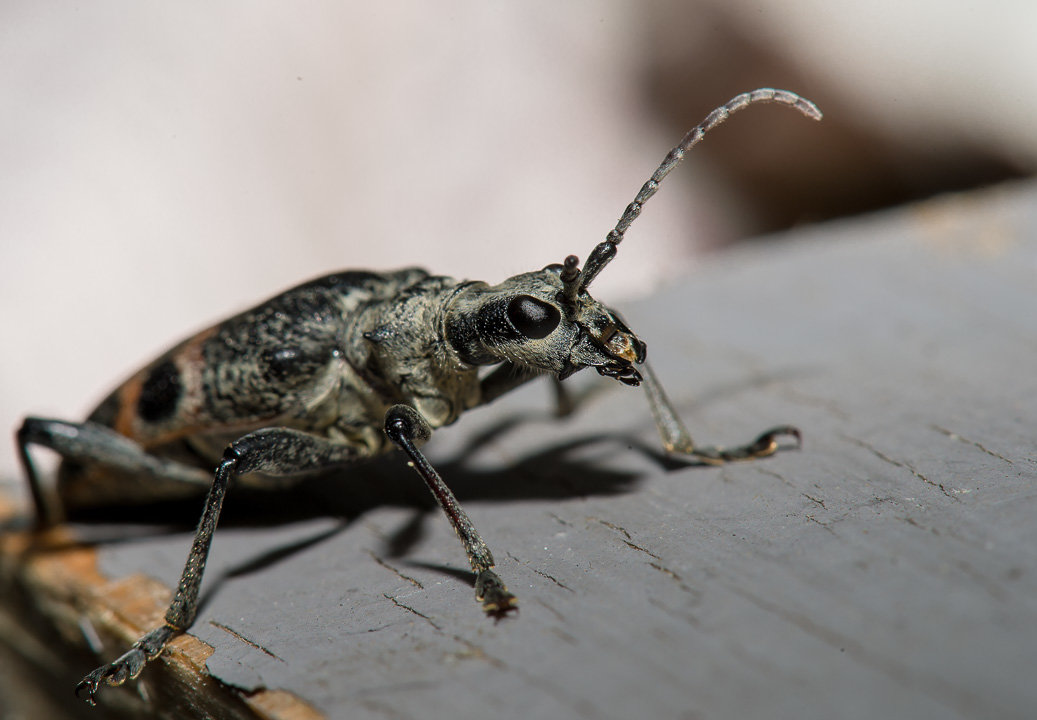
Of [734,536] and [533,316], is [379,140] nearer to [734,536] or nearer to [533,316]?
[533,316]

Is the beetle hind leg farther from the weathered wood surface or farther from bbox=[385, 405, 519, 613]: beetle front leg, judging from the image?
bbox=[385, 405, 519, 613]: beetle front leg

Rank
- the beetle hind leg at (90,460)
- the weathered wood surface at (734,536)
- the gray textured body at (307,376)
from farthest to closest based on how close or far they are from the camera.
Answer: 1. the beetle hind leg at (90,460)
2. the gray textured body at (307,376)
3. the weathered wood surface at (734,536)

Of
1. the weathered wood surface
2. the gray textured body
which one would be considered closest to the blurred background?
the weathered wood surface

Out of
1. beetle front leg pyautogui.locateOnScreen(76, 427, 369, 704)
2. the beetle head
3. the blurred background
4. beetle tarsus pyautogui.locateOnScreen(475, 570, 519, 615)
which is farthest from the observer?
the blurred background

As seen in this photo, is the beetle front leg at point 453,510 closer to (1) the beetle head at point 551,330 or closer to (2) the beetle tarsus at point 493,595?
(2) the beetle tarsus at point 493,595

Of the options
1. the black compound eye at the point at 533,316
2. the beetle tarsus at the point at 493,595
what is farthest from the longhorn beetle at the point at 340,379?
the beetle tarsus at the point at 493,595

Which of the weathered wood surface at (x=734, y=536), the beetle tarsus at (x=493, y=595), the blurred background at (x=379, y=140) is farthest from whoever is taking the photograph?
the blurred background at (x=379, y=140)
